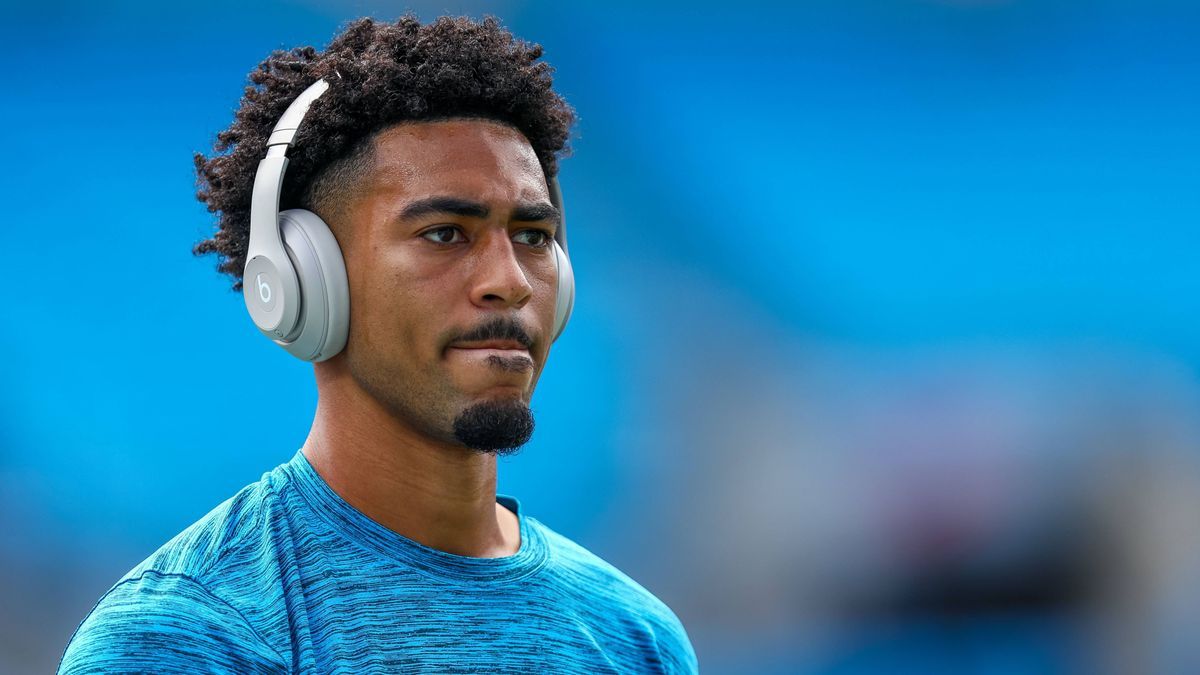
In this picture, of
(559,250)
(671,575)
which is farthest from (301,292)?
(671,575)

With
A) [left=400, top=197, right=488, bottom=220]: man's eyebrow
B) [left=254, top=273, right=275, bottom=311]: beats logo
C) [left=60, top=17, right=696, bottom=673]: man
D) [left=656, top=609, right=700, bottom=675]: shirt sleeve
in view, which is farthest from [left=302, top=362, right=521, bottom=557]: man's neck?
[left=656, top=609, right=700, bottom=675]: shirt sleeve

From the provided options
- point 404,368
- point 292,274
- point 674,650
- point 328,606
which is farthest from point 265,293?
point 674,650

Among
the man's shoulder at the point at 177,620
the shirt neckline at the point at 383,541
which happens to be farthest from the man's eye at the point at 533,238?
the man's shoulder at the point at 177,620

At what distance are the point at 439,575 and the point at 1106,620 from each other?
3.06m

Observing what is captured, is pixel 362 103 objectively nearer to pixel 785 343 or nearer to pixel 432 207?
pixel 432 207

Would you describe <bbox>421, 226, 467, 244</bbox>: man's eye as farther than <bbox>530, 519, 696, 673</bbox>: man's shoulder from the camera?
No

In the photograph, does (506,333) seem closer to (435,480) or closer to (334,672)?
(435,480)

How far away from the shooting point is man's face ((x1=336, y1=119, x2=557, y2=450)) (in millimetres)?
1683

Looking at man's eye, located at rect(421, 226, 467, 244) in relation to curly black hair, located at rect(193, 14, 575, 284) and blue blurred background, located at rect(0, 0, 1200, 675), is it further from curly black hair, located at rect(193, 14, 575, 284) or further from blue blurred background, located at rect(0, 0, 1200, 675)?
blue blurred background, located at rect(0, 0, 1200, 675)

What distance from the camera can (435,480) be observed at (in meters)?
1.77

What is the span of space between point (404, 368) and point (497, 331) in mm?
137

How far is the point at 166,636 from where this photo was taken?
4.85 feet

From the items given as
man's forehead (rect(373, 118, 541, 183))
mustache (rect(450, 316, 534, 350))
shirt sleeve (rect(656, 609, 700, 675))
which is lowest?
shirt sleeve (rect(656, 609, 700, 675))

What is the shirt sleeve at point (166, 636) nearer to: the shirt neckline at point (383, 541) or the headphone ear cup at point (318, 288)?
the shirt neckline at point (383, 541)
